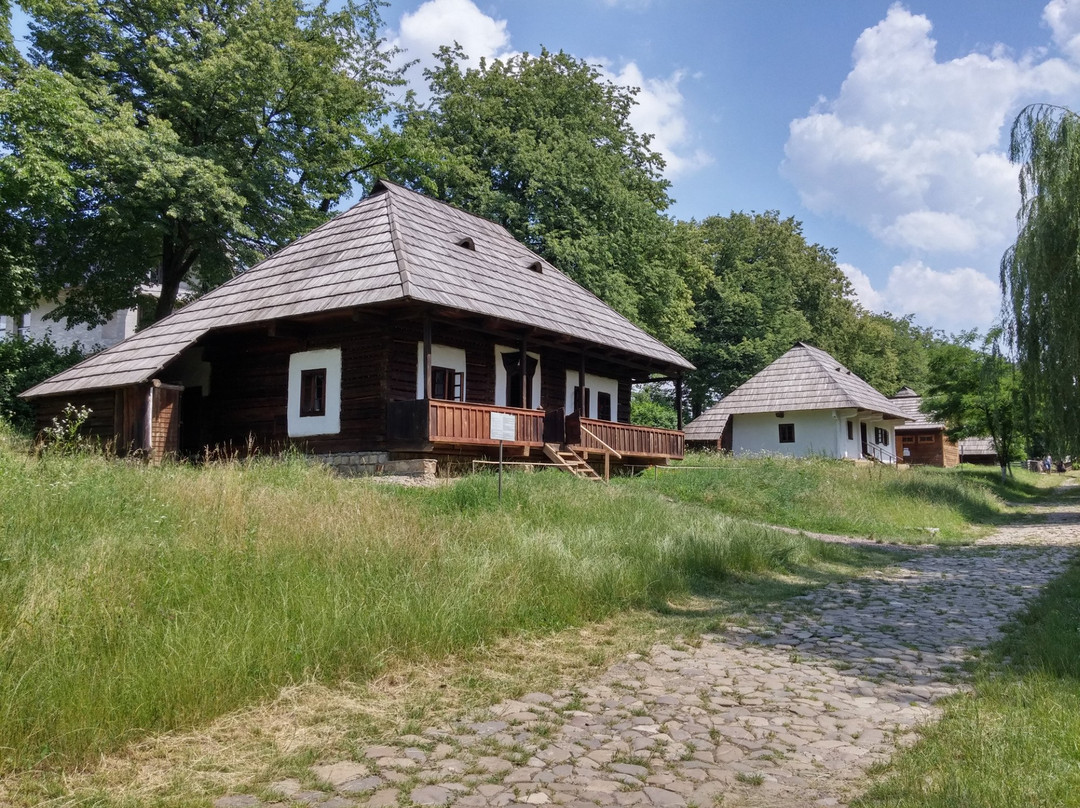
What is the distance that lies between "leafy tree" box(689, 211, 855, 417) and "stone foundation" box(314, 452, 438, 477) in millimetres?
28659

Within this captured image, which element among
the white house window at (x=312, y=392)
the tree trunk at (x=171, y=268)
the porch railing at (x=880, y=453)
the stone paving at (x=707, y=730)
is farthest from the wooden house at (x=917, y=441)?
the stone paving at (x=707, y=730)

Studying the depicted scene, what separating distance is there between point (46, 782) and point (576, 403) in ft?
65.5

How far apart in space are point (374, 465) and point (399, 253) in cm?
435

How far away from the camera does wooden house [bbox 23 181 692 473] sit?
1683 cm

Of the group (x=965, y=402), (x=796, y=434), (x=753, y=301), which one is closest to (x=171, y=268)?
(x=796, y=434)

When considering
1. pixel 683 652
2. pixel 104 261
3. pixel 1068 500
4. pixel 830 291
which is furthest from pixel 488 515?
pixel 830 291

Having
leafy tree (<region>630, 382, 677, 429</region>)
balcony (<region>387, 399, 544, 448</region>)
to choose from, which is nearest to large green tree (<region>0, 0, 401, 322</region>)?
balcony (<region>387, 399, 544, 448</region>)

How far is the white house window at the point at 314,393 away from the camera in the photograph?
18.0 metres

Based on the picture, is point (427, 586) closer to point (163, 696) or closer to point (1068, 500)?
point (163, 696)

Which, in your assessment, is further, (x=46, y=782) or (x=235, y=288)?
(x=235, y=288)

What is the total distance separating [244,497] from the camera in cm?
882

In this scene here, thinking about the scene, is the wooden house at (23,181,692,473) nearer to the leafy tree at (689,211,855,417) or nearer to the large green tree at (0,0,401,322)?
the large green tree at (0,0,401,322)

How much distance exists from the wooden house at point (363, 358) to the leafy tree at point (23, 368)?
14.7 ft

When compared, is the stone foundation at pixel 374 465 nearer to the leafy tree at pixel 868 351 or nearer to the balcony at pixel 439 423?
the balcony at pixel 439 423
